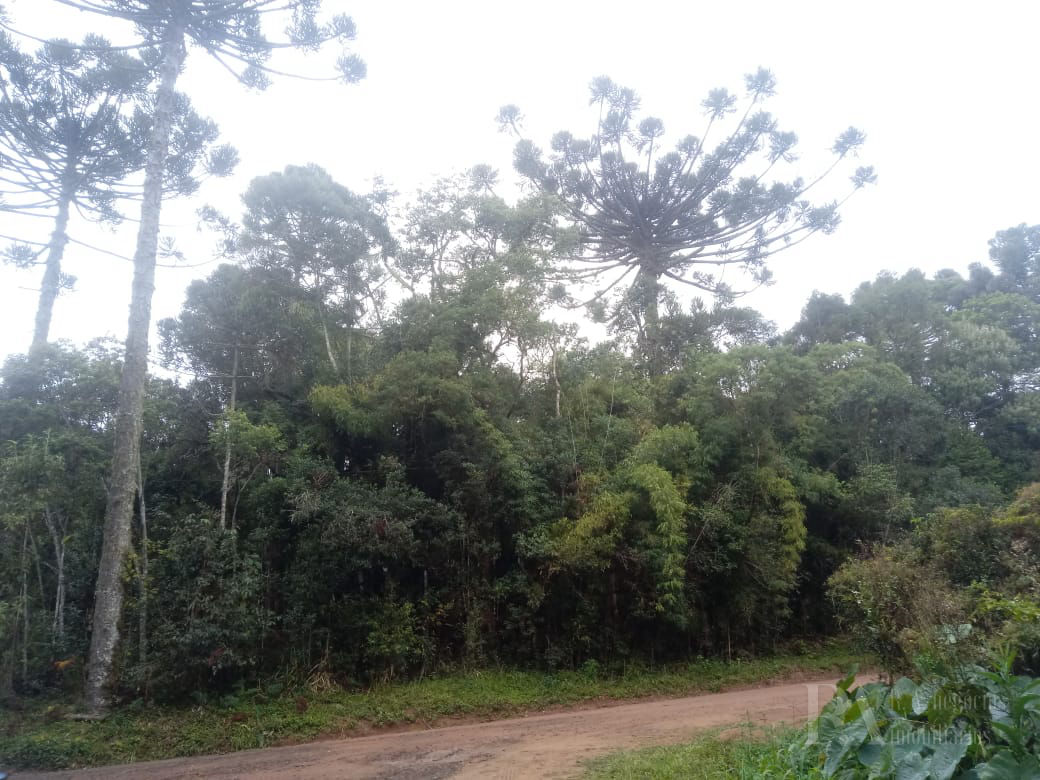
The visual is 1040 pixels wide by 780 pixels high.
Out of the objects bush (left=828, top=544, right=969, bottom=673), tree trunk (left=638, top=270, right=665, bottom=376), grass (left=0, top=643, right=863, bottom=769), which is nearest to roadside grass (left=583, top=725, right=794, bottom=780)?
bush (left=828, top=544, right=969, bottom=673)

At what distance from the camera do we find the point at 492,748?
27.1 ft

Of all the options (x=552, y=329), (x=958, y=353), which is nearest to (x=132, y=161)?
(x=552, y=329)

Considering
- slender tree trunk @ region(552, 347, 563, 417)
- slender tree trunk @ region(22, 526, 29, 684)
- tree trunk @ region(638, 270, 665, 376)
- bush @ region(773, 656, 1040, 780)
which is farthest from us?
tree trunk @ region(638, 270, 665, 376)

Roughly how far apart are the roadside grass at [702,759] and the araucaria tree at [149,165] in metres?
6.73

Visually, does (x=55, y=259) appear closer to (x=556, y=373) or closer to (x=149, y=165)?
(x=149, y=165)

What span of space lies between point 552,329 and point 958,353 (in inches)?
439

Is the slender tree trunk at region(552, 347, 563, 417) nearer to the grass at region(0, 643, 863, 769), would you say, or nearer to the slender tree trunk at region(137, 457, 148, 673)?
the grass at region(0, 643, 863, 769)

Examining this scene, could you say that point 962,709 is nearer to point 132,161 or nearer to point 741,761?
point 741,761

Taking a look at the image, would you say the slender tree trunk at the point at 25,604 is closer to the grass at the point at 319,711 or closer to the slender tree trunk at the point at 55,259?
the grass at the point at 319,711

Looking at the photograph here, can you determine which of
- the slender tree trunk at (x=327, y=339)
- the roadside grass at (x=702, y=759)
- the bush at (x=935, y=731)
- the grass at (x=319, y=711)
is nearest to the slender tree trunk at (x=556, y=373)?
the slender tree trunk at (x=327, y=339)

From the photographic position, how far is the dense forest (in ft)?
33.9

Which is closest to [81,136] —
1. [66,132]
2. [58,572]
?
[66,132]

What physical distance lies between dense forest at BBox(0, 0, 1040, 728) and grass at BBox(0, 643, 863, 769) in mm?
464

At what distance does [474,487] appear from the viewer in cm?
1205
